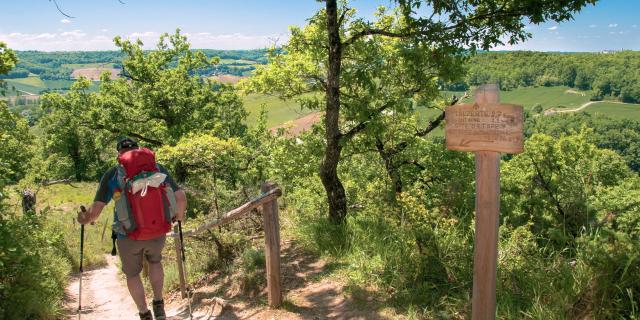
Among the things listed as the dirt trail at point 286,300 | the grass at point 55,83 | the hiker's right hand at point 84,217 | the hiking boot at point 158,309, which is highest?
the grass at point 55,83

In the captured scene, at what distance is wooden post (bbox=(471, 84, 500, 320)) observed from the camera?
10.5ft

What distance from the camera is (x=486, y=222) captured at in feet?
10.9

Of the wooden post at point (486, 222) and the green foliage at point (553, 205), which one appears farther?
the green foliage at point (553, 205)

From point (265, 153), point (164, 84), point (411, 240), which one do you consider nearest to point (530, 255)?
point (411, 240)

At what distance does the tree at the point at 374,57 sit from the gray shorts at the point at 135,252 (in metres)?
3.33

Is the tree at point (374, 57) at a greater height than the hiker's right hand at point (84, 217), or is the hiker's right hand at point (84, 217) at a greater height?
the tree at point (374, 57)

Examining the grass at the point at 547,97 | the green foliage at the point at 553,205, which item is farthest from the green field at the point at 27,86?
the green foliage at the point at 553,205

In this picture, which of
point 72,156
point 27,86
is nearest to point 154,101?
point 72,156

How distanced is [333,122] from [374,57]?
1.44m

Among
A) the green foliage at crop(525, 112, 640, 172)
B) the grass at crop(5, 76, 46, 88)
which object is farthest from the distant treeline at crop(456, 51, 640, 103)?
the grass at crop(5, 76, 46, 88)

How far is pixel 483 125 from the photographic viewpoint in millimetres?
3158

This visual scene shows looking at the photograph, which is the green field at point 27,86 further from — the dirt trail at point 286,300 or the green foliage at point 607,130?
the dirt trail at point 286,300

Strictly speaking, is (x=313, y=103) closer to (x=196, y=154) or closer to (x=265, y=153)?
(x=196, y=154)

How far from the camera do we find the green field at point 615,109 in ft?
301
